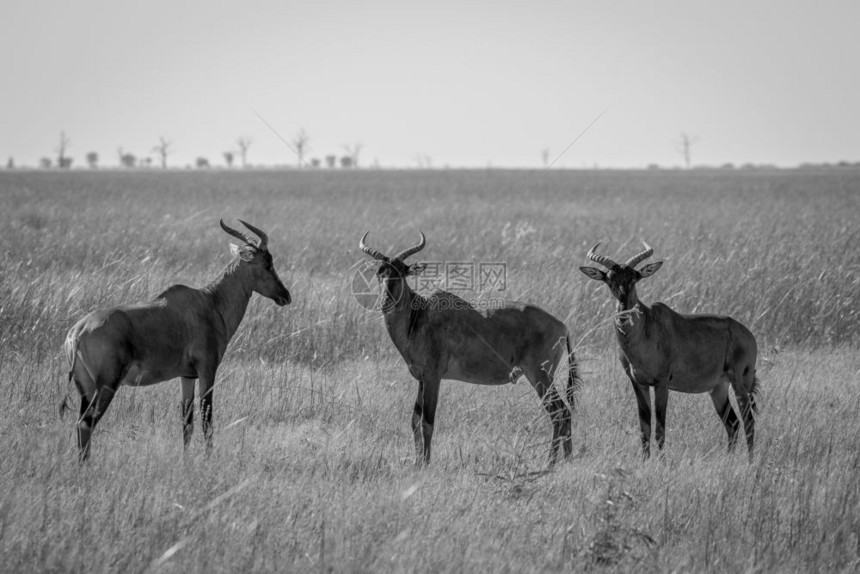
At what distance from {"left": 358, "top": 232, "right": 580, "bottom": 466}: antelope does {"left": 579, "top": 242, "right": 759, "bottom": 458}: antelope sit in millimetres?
688

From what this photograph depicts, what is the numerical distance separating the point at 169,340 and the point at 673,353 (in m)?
4.81

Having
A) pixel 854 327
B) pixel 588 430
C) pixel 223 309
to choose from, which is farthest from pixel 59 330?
pixel 854 327

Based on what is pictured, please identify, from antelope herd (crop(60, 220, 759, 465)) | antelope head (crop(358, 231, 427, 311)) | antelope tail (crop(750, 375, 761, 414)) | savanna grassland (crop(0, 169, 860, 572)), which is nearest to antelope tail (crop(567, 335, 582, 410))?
antelope herd (crop(60, 220, 759, 465))

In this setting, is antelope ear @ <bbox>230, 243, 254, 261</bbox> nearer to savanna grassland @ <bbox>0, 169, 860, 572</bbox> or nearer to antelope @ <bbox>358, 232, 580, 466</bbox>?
antelope @ <bbox>358, 232, 580, 466</bbox>

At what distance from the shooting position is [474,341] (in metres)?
8.67

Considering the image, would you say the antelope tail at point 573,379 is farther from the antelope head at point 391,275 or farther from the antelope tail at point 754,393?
the antelope head at point 391,275

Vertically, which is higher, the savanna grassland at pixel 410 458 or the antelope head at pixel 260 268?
the antelope head at pixel 260 268

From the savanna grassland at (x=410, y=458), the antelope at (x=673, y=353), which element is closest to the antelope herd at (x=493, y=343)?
the antelope at (x=673, y=353)

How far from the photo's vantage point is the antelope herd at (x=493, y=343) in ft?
26.7

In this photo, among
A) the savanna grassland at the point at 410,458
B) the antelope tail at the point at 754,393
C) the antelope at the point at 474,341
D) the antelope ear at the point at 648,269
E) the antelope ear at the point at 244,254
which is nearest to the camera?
the savanna grassland at the point at 410,458

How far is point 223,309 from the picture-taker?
28.6 ft

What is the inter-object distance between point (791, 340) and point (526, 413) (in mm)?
5803

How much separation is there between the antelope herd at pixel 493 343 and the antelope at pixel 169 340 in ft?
0.04

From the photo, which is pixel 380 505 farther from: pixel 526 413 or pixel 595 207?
pixel 595 207
